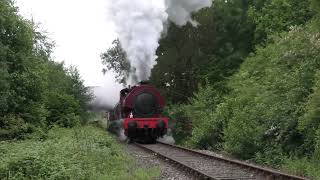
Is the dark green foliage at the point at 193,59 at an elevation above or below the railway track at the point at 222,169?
above

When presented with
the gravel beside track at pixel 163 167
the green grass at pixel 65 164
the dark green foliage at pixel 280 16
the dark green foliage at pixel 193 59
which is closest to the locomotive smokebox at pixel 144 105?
the dark green foliage at pixel 193 59

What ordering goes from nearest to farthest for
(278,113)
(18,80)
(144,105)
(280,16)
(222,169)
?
(222,169)
(278,113)
(18,80)
(144,105)
(280,16)

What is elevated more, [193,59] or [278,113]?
[193,59]

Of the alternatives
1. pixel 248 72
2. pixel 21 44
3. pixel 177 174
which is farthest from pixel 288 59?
pixel 21 44

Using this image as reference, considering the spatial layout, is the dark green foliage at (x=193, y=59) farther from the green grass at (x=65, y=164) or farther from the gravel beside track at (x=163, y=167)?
the green grass at (x=65, y=164)

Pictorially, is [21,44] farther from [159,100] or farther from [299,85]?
[299,85]

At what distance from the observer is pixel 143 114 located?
2603cm

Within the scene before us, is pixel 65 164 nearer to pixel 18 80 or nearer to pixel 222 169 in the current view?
pixel 222 169

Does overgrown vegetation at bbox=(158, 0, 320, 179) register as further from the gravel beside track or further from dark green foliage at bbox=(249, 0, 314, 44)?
the gravel beside track

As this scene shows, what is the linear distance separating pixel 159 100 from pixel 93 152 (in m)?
11.9

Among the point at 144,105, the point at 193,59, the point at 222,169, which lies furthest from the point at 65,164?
the point at 193,59

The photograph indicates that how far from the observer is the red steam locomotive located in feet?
83.5

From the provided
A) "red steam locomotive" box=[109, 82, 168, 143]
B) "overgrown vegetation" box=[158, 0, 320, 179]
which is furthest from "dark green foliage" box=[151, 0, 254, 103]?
"overgrown vegetation" box=[158, 0, 320, 179]

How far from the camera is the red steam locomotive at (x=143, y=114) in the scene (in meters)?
25.5
